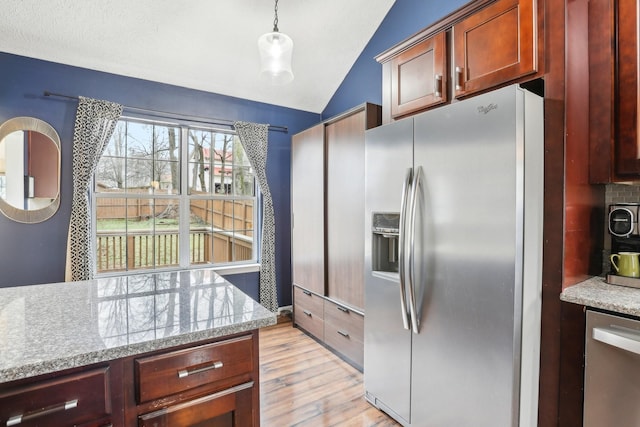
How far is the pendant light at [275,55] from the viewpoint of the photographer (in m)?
1.90

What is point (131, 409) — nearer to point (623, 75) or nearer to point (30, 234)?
point (623, 75)

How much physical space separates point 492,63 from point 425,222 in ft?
2.82

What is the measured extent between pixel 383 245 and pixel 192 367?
4.74ft

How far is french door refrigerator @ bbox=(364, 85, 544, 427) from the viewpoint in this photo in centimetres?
139

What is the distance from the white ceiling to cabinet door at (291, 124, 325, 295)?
2.82ft

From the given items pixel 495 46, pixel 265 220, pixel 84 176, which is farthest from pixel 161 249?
pixel 495 46

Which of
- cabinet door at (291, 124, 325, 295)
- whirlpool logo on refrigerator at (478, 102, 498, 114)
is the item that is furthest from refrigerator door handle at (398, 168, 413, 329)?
cabinet door at (291, 124, 325, 295)

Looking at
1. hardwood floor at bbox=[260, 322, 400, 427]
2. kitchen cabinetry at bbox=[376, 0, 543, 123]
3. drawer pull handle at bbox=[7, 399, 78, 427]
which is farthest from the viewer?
hardwood floor at bbox=[260, 322, 400, 427]

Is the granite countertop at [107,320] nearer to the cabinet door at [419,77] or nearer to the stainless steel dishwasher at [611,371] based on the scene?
the stainless steel dishwasher at [611,371]

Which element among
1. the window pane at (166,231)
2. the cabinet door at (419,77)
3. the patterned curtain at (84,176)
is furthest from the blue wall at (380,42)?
the patterned curtain at (84,176)

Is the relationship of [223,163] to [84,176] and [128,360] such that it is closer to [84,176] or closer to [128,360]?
[84,176]

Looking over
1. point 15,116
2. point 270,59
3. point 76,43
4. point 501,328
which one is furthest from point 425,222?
point 15,116

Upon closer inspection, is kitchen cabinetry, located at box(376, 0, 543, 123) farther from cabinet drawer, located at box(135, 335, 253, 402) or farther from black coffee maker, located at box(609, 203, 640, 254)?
cabinet drawer, located at box(135, 335, 253, 402)

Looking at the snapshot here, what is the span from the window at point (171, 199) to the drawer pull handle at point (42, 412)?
2.64 meters
